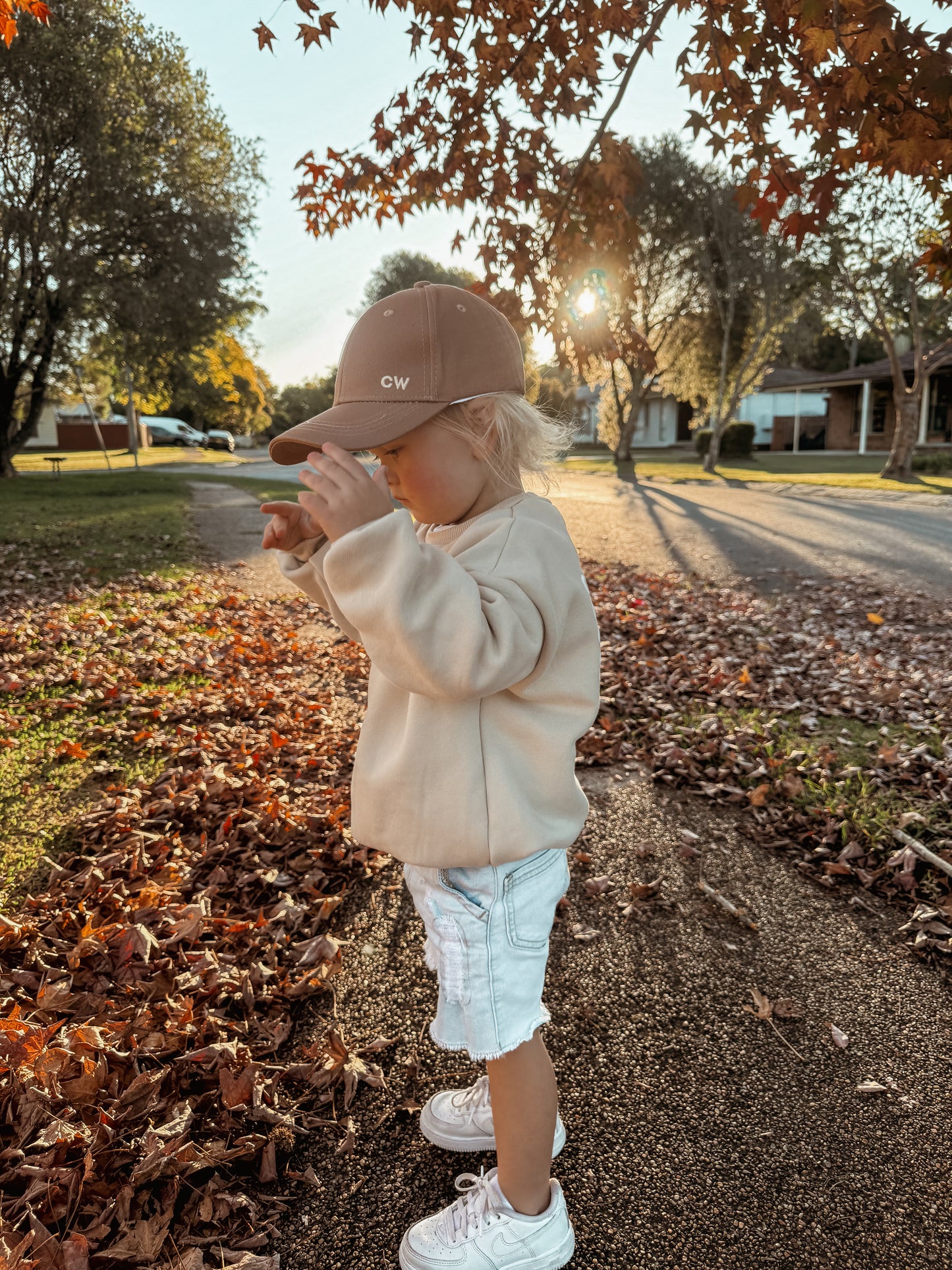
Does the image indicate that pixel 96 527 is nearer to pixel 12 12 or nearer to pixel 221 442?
pixel 12 12

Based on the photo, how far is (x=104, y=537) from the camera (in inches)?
436

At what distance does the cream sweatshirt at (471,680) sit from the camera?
134 centimetres

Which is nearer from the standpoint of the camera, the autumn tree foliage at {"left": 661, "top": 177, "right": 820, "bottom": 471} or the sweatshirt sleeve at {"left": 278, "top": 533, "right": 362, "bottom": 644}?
the sweatshirt sleeve at {"left": 278, "top": 533, "right": 362, "bottom": 644}

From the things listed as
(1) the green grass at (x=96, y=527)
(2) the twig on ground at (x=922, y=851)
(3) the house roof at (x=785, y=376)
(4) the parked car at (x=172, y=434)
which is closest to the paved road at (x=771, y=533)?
(1) the green grass at (x=96, y=527)

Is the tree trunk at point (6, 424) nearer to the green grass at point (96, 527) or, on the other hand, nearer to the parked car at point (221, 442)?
the green grass at point (96, 527)

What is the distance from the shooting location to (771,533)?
1286cm

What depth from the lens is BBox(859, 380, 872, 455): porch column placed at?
3356 cm

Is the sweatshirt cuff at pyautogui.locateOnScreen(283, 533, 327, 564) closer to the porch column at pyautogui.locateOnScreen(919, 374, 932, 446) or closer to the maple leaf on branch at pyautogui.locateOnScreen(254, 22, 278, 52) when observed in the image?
the maple leaf on branch at pyautogui.locateOnScreen(254, 22, 278, 52)

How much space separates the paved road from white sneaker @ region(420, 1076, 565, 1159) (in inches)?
280

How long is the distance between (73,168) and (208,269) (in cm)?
326

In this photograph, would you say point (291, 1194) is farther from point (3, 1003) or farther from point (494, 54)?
point (494, 54)

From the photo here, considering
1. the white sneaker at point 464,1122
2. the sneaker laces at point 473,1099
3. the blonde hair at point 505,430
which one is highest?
the blonde hair at point 505,430

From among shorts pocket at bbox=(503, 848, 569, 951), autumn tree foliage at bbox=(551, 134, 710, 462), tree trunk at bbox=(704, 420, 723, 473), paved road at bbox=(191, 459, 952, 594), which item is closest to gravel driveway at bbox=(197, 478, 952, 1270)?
shorts pocket at bbox=(503, 848, 569, 951)

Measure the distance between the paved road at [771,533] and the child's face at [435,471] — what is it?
7090mm
